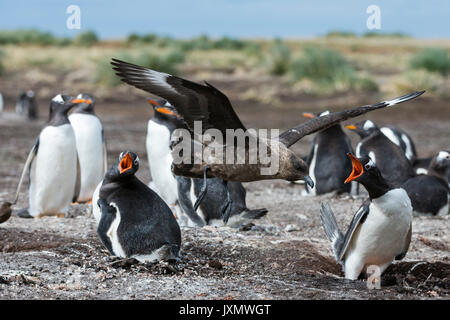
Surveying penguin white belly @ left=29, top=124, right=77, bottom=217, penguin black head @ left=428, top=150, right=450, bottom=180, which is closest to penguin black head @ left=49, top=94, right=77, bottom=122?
penguin white belly @ left=29, top=124, right=77, bottom=217

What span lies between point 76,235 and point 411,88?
2028cm

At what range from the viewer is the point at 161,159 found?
928 centimetres

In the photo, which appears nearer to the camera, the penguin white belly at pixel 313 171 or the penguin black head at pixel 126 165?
the penguin black head at pixel 126 165

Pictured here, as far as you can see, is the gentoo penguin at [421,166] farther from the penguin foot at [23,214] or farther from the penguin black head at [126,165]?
the penguin black head at [126,165]

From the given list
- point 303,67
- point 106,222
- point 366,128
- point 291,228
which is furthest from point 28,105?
point 106,222

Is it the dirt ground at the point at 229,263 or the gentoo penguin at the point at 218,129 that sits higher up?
the gentoo penguin at the point at 218,129

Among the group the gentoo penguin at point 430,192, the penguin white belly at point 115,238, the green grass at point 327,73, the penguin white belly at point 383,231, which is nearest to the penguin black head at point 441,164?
the gentoo penguin at point 430,192

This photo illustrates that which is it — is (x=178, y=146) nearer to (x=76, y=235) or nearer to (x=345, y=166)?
(x=76, y=235)

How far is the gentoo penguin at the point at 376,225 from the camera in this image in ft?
18.8

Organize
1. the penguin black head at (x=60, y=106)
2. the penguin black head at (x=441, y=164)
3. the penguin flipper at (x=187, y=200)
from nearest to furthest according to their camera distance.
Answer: the penguin flipper at (x=187, y=200) → the penguin black head at (x=60, y=106) → the penguin black head at (x=441, y=164)

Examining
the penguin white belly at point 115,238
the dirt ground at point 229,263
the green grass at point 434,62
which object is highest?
the green grass at point 434,62

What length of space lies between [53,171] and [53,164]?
93 mm

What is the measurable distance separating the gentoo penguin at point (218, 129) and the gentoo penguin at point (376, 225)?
50 cm

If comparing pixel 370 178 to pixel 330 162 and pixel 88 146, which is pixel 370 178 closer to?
pixel 330 162
